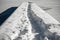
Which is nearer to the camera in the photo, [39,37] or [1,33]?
[1,33]

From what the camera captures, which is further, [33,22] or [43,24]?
[33,22]

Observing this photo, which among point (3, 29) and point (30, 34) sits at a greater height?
point (3, 29)

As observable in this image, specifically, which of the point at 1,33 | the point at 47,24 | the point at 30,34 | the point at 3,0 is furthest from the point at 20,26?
the point at 3,0

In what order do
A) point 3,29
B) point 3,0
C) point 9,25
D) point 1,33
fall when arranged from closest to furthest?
1. point 1,33
2. point 3,29
3. point 9,25
4. point 3,0

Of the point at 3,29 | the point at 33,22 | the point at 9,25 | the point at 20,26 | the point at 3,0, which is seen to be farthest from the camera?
the point at 3,0

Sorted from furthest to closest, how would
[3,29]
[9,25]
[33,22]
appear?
[33,22]
[9,25]
[3,29]

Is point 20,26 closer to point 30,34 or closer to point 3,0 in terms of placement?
point 30,34

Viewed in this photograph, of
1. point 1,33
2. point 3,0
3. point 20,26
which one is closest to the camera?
point 1,33

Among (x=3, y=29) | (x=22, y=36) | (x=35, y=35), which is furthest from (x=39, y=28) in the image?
(x=3, y=29)

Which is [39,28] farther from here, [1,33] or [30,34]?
[1,33]
